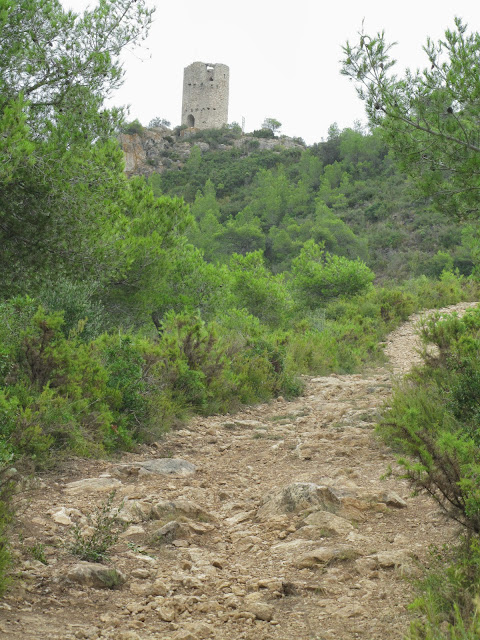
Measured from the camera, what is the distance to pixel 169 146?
206 feet

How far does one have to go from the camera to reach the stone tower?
228ft

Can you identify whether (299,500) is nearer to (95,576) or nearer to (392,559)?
(392,559)

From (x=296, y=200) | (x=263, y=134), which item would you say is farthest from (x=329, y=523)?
(x=263, y=134)

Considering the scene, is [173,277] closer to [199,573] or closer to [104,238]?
[104,238]

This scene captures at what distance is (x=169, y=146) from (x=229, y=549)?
63.6 metres

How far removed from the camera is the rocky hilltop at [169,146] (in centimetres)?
5819

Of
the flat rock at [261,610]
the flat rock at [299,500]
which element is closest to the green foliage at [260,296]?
the flat rock at [299,500]

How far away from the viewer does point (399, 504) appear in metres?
3.84

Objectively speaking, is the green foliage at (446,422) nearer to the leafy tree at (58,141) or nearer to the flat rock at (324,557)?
the flat rock at (324,557)

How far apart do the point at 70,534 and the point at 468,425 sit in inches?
133

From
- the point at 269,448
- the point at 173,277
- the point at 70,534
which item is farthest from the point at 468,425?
the point at 173,277

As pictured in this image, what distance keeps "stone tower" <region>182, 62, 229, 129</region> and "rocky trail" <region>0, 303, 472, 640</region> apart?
69378 mm

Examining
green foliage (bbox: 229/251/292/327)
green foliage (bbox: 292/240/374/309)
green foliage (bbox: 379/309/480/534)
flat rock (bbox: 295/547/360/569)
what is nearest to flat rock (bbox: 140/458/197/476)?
green foliage (bbox: 379/309/480/534)

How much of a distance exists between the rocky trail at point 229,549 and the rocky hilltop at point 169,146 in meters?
54.0
